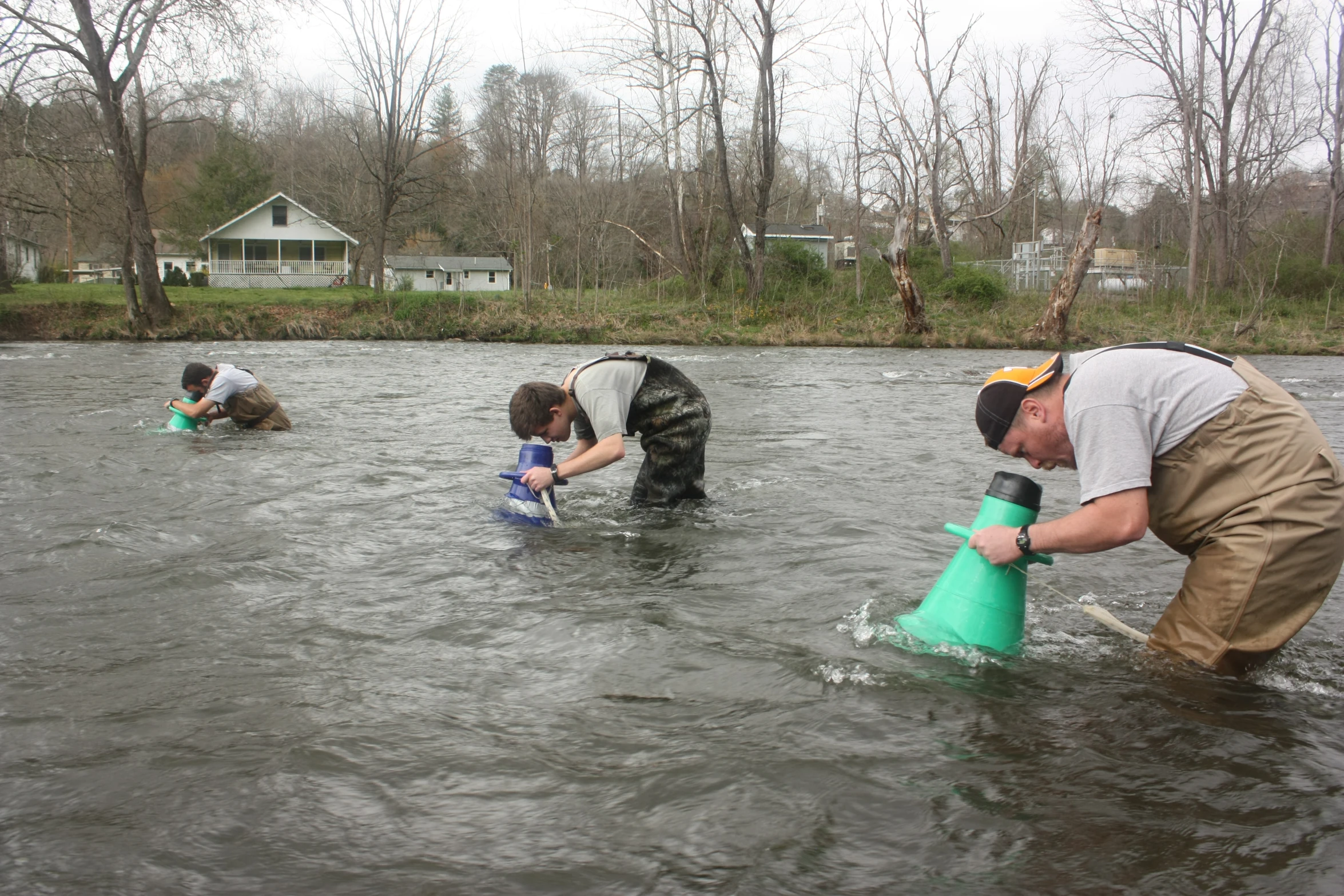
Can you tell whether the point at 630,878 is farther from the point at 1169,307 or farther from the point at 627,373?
the point at 1169,307

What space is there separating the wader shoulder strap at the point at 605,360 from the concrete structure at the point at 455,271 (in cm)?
6387

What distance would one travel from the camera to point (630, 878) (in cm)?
255

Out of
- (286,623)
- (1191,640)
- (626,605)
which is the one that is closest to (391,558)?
(286,623)

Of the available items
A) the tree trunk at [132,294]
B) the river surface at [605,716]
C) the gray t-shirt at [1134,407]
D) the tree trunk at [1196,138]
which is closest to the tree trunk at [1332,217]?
the tree trunk at [1196,138]

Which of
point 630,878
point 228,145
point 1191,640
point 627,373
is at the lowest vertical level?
point 630,878

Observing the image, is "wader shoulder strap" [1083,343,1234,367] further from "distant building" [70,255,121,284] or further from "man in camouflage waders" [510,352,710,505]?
"distant building" [70,255,121,284]

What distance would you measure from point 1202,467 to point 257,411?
9.54 metres

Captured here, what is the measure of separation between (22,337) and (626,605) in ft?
105

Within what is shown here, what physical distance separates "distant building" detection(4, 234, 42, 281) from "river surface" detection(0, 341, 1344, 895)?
63.0 metres

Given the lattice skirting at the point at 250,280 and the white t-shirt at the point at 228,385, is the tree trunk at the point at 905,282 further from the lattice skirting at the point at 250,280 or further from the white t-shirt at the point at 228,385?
the lattice skirting at the point at 250,280

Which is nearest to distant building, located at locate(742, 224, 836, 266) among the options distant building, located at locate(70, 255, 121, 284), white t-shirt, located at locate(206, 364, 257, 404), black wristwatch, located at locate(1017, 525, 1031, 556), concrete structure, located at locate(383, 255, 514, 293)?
concrete structure, located at locate(383, 255, 514, 293)

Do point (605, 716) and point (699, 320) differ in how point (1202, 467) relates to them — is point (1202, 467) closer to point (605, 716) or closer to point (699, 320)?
point (605, 716)

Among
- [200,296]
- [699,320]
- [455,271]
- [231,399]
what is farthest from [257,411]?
[455,271]

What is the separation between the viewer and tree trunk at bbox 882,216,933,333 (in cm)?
2764
